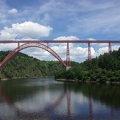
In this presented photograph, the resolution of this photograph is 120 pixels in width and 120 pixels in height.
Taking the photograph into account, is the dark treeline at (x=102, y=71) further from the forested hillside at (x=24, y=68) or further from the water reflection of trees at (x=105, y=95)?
the forested hillside at (x=24, y=68)

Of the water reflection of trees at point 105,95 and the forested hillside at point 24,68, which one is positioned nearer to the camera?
the water reflection of trees at point 105,95

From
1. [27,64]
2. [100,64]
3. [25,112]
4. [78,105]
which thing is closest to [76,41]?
[100,64]

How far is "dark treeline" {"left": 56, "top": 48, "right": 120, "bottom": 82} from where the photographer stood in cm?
4747

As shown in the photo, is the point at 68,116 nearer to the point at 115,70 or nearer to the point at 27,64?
the point at 115,70

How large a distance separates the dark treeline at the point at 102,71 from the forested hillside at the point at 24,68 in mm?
38759

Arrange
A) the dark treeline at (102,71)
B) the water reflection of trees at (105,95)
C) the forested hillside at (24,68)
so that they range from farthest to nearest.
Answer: the forested hillside at (24,68) < the dark treeline at (102,71) < the water reflection of trees at (105,95)

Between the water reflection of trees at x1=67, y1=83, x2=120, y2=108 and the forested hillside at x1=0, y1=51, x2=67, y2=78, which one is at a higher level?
the forested hillside at x1=0, y1=51, x2=67, y2=78

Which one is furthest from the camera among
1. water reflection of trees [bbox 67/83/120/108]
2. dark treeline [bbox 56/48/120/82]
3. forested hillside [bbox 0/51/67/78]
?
forested hillside [bbox 0/51/67/78]

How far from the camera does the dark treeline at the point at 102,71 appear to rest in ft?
156

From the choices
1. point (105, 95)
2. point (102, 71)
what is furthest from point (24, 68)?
point (105, 95)

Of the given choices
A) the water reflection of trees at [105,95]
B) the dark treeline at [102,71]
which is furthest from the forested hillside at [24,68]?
the water reflection of trees at [105,95]

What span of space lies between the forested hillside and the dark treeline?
38.8 m

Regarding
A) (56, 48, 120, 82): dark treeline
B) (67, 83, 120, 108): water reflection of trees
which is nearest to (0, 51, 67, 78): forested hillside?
(56, 48, 120, 82): dark treeline

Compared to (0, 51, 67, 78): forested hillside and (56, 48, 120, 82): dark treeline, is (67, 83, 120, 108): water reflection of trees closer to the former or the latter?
(56, 48, 120, 82): dark treeline
